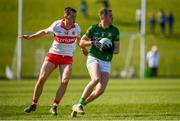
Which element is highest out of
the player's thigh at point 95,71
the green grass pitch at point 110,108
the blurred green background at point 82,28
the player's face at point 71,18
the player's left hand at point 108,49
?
the player's face at point 71,18

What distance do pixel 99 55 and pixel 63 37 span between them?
44.0 inches

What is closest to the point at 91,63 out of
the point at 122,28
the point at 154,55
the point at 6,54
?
the point at 154,55

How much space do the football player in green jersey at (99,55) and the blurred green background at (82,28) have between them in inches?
1240

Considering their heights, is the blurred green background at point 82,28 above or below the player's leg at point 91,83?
below

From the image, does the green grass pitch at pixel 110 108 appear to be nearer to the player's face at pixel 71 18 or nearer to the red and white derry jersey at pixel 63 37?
the red and white derry jersey at pixel 63 37

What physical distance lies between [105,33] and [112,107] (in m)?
3.15

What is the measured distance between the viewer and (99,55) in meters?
17.0

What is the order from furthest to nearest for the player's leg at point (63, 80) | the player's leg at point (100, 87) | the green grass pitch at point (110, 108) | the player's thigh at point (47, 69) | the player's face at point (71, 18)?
the player's thigh at point (47, 69) < the player's leg at point (63, 80) < the player's face at point (71, 18) < the player's leg at point (100, 87) < the green grass pitch at point (110, 108)

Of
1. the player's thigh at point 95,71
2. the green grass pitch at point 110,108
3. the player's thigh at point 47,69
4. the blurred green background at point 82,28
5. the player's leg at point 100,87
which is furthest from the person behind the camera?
the blurred green background at point 82,28

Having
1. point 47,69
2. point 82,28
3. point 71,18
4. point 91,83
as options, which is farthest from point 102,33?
point 82,28

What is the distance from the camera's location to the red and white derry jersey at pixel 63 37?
1762 cm

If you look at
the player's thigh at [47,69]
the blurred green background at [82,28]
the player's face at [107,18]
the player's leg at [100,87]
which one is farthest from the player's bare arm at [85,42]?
the blurred green background at [82,28]

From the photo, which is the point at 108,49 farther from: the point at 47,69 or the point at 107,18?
the point at 47,69

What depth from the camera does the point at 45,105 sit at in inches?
800
